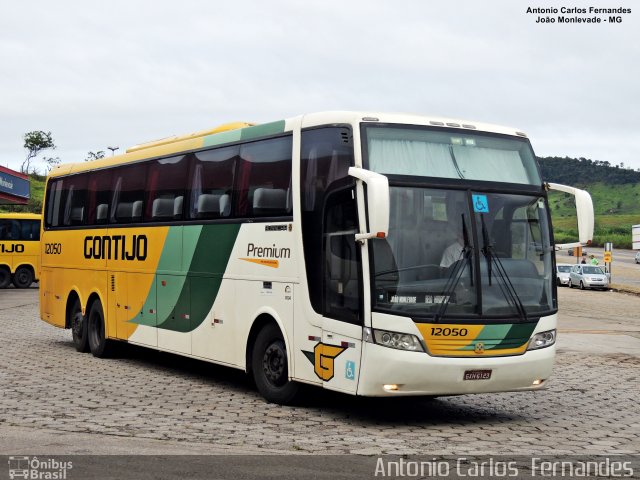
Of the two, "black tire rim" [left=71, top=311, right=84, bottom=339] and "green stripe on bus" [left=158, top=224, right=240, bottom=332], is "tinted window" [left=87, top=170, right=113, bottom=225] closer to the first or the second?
"black tire rim" [left=71, top=311, right=84, bottom=339]

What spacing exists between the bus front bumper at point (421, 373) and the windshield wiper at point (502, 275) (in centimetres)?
56

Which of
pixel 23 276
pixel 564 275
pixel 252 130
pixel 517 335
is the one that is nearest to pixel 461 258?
pixel 517 335

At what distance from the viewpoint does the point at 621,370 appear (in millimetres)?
17422

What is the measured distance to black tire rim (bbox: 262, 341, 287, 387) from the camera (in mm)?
11992

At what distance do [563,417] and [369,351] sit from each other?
8.89 ft

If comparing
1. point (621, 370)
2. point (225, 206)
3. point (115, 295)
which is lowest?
point (621, 370)

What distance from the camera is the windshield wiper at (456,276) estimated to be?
10.4 m

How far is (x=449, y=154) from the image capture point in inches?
440

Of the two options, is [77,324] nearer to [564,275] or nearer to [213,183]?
[213,183]

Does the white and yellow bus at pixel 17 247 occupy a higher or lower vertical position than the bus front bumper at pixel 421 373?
higher

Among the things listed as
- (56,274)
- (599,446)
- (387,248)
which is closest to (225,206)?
(387,248)

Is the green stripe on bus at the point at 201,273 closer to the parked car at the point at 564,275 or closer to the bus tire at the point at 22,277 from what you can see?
the bus tire at the point at 22,277

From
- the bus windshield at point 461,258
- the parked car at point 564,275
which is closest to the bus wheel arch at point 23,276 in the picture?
the parked car at point 564,275

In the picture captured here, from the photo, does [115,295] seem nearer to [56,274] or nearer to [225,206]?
[56,274]
